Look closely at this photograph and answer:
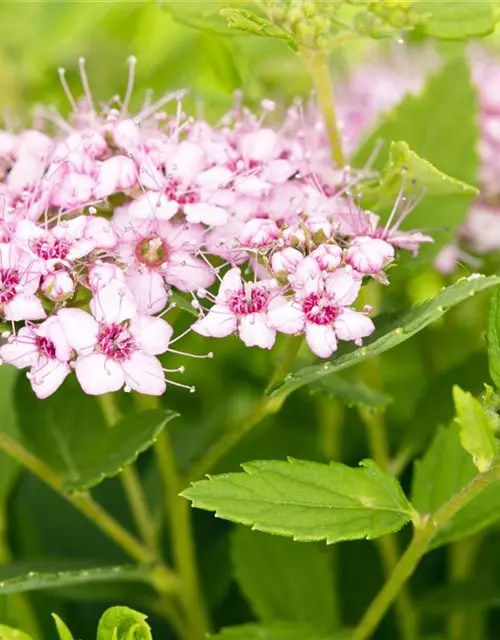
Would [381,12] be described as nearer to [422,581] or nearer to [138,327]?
[138,327]

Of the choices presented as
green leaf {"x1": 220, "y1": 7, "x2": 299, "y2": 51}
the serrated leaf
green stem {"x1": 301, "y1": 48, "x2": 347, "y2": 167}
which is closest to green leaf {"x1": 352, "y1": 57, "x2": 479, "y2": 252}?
green stem {"x1": 301, "y1": 48, "x2": 347, "y2": 167}

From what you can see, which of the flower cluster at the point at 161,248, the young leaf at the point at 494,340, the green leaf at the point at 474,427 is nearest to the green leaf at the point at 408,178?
the flower cluster at the point at 161,248

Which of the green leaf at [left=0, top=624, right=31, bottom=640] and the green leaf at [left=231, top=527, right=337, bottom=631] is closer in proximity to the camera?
the green leaf at [left=0, top=624, right=31, bottom=640]

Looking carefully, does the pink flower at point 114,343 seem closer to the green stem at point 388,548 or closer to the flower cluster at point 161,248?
the flower cluster at point 161,248

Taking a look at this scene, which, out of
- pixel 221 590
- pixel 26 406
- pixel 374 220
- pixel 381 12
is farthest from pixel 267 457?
pixel 381 12

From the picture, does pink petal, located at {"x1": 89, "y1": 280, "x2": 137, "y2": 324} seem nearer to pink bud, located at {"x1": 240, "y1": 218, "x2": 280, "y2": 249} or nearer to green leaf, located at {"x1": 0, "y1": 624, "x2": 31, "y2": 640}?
pink bud, located at {"x1": 240, "y1": 218, "x2": 280, "y2": 249}
